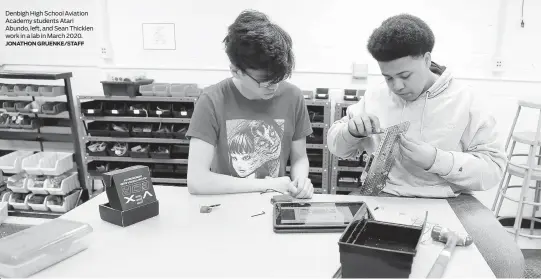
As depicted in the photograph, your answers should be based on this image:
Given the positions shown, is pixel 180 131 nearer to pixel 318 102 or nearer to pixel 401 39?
pixel 318 102

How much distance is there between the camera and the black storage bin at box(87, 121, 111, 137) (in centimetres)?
336

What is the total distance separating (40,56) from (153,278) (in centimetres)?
374

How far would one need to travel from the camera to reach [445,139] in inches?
62.7

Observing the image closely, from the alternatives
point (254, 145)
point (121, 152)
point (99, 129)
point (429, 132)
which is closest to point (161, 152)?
point (121, 152)

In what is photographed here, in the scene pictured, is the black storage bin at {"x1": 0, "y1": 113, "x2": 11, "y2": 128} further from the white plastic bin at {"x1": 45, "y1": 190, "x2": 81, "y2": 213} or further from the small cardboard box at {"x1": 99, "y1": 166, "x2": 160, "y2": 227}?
the small cardboard box at {"x1": 99, "y1": 166, "x2": 160, "y2": 227}

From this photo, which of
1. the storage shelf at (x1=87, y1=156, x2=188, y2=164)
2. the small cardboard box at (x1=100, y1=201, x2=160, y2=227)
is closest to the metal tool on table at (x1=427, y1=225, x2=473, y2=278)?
the small cardboard box at (x1=100, y1=201, x2=160, y2=227)

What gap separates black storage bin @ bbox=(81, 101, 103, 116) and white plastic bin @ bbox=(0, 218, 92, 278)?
2.42 metres

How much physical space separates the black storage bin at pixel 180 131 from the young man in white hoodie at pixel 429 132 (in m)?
1.83

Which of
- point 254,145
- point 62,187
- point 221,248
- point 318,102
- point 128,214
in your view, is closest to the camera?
point 221,248

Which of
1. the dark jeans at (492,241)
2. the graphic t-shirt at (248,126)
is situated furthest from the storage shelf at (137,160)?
the dark jeans at (492,241)

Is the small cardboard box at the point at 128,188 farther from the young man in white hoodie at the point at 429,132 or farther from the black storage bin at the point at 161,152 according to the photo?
the black storage bin at the point at 161,152

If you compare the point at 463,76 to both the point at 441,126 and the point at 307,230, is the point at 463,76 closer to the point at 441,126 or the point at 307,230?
the point at 441,126

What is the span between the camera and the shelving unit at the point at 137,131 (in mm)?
3291

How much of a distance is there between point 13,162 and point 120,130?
1010mm
